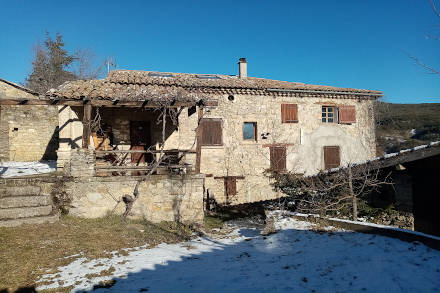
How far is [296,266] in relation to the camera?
460 centimetres

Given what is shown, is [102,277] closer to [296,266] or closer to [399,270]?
[296,266]

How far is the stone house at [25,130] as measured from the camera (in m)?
13.9

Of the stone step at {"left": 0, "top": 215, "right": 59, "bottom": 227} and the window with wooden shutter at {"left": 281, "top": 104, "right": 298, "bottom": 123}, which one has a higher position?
the window with wooden shutter at {"left": 281, "top": 104, "right": 298, "bottom": 123}

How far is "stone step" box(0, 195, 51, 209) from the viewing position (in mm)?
6414

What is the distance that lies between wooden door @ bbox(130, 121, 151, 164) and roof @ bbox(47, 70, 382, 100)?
1566 mm

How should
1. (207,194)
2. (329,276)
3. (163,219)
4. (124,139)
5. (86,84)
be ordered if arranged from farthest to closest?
1. (207,194)
2. (124,139)
3. (86,84)
4. (163,219)
5. (329,276)

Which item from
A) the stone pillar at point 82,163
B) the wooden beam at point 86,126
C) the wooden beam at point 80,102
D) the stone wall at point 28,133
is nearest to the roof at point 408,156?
the wooden beam at point 80,102

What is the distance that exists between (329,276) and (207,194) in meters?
9.02

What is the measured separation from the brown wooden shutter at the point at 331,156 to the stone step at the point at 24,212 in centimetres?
1290

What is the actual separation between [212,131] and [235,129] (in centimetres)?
120

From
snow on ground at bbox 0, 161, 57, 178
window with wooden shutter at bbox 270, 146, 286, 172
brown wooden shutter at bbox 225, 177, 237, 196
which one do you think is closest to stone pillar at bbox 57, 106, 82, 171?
snow on ground at bbox 0, 161, 57, 178

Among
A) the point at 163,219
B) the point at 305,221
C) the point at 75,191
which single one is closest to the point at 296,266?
the point at 305,221

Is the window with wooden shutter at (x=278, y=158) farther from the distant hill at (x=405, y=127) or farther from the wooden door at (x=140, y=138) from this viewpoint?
the distant hill at (x=405, y=127)

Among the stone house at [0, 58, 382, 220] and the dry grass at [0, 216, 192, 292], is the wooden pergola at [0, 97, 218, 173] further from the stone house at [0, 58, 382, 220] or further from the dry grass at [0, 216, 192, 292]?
the dry grass at [0, 216, 192, 292]
